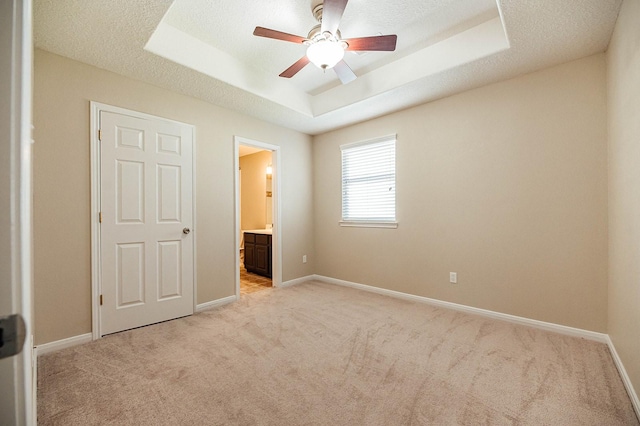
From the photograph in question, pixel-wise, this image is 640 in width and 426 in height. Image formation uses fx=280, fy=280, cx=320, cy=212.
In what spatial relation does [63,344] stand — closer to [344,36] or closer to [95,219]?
[95,219]

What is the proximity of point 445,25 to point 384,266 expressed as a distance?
9.27 feet

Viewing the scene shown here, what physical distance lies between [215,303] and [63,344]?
1.40 metres

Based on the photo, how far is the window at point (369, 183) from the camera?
3885 mm

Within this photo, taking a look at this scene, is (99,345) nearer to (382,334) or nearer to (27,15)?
(382,334)

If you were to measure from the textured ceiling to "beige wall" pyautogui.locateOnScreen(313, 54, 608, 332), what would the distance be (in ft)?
0.95

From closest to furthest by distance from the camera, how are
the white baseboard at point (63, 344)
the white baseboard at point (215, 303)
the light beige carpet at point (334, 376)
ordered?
1. the light beige carpet at point (334, 376)
2. the white baseboard at point (63, 344)
3. the white baseboard at point (215, 303)

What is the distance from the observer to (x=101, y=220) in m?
2.62

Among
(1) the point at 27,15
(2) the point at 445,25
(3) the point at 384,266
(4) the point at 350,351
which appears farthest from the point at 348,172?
(1) the point at 27,15

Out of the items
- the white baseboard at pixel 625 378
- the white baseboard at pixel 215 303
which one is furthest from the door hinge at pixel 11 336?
the white baseboard at pixel 215 303

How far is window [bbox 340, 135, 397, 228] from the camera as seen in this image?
3.88m

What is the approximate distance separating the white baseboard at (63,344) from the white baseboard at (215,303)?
1.02 meters

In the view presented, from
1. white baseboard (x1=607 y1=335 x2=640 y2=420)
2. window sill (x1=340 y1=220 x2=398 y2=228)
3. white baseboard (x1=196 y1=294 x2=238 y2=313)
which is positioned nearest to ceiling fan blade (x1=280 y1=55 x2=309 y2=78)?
window sill (x1=340 y1=220 x2=398 y2=228)

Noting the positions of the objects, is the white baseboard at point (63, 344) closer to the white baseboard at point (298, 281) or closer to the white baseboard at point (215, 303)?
the white baseboard at point (215, 303)

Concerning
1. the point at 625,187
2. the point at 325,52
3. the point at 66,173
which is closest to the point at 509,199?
the point at 625,187
